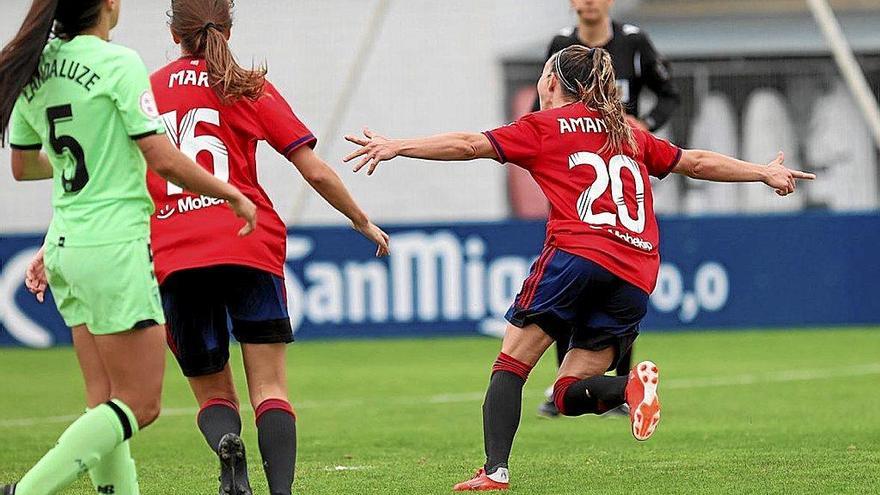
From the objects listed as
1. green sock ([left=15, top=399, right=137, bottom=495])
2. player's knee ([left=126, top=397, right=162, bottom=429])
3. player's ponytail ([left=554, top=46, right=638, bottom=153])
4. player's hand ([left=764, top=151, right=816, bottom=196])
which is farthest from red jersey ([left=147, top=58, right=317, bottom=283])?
player's hand ([left=764, top=151, right=816, bottom=196])

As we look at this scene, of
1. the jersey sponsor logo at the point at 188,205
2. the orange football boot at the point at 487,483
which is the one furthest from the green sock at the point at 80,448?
the orange football boot at the point at 487,483

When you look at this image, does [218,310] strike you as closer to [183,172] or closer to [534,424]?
[183,172]

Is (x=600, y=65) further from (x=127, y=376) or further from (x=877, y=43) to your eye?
(x=877, y=43)

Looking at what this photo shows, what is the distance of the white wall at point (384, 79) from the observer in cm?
2019

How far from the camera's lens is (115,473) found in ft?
16.3

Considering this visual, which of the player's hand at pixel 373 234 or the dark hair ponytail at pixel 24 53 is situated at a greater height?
the dark hair ponytail at pixel 24 53

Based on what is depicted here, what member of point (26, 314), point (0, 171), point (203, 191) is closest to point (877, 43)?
point (0, 171)

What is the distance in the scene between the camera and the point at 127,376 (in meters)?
4.80

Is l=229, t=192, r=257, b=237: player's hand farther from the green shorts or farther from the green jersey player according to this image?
the green shorts

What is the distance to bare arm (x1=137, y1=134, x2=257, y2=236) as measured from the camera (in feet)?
15.5

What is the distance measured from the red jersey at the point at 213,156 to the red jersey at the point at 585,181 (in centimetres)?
108

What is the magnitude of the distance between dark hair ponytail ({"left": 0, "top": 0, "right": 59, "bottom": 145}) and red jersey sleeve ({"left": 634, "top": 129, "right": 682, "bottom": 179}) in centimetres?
268

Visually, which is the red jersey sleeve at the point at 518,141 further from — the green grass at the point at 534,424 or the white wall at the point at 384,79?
the white wall at the point at 384,79

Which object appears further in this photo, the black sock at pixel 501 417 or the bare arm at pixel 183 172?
the black sock at pixel 501 417
